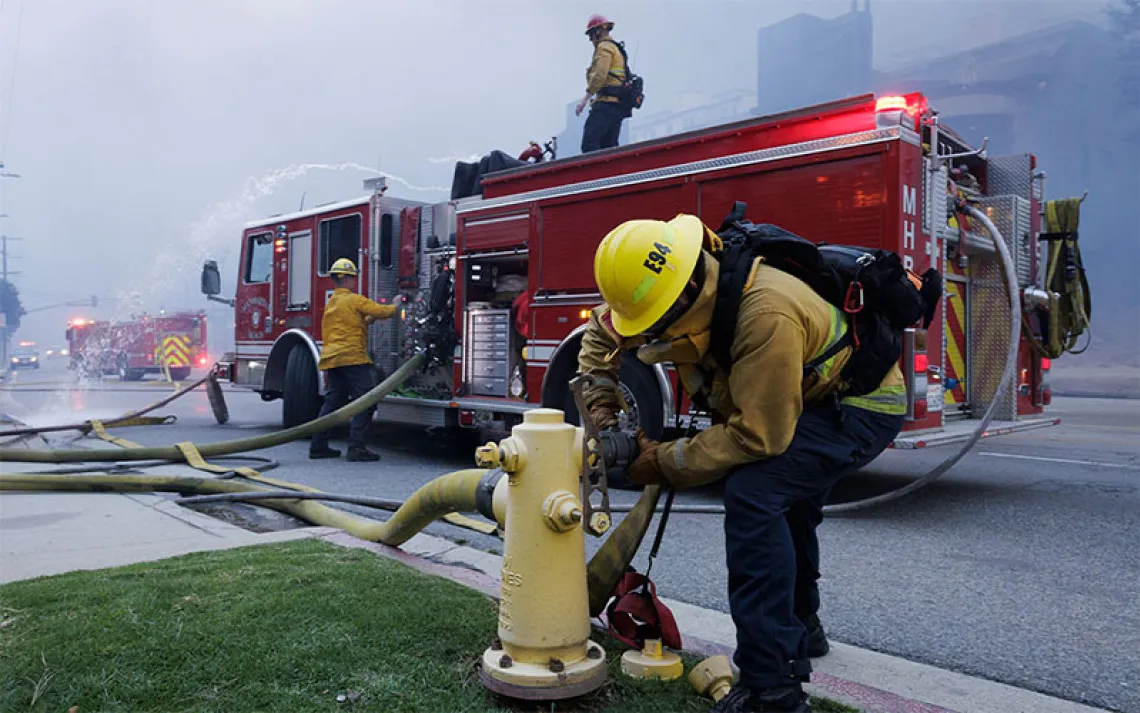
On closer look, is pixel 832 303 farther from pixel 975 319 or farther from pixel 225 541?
pixel 975 319

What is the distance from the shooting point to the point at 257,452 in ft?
28.3

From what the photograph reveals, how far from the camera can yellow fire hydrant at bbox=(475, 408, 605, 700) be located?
2.20m

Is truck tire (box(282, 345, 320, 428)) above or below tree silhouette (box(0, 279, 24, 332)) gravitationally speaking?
below

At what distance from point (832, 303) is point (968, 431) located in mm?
3747

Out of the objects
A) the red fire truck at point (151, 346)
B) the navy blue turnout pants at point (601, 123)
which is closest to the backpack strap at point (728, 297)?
the navy blue turnout pants at point (601, 123)

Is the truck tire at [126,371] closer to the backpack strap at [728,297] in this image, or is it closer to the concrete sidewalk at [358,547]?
the concrete sidewalk at [358,547]

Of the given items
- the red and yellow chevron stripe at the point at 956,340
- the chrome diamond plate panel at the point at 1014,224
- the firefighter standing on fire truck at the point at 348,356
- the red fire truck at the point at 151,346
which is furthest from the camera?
the red fire truck at the point at 151,346

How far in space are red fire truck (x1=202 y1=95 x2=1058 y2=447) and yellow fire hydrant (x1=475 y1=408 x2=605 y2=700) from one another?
11.1ft

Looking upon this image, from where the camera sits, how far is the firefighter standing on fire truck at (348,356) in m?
7.99

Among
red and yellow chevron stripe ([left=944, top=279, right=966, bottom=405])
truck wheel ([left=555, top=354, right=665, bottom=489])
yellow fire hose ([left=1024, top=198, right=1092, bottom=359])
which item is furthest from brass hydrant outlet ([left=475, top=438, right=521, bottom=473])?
yellow fire hose ([left=1024, top=198, right=1092, bottom=359])

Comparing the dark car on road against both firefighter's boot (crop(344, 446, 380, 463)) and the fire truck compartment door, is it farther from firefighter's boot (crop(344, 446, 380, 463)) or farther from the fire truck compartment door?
firefighter's boot (crop(344, 446, 380, 463))

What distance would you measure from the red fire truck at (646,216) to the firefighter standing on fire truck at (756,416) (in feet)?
9.46

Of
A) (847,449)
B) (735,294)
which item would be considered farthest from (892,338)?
(735,294)

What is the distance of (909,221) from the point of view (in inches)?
198
